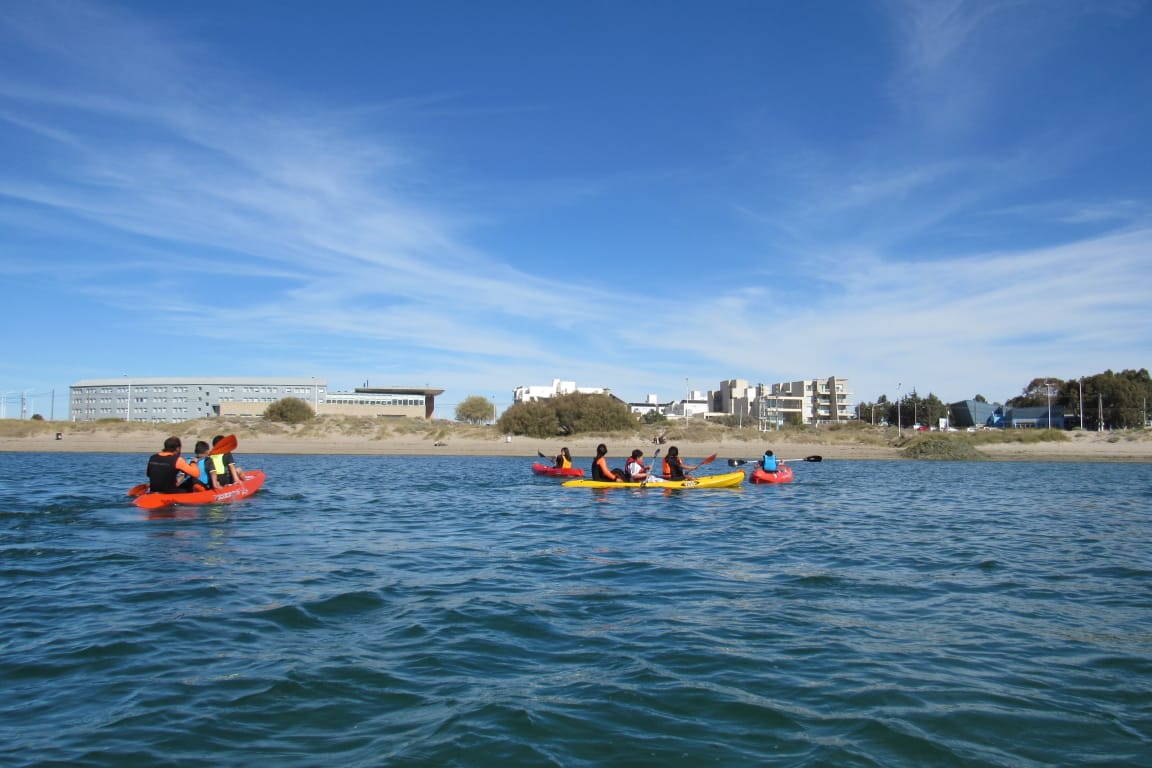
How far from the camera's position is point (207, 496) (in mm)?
18406

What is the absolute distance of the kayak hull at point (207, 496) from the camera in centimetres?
1736

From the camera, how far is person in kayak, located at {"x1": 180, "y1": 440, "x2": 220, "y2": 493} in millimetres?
18594

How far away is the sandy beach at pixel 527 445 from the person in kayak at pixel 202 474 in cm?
3245

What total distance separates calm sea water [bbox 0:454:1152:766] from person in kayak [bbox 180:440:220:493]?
2463 mm

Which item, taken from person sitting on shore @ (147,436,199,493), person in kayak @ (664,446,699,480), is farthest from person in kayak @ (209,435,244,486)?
person in kayak @ (664,446,699,480)

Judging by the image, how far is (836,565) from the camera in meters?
12.0

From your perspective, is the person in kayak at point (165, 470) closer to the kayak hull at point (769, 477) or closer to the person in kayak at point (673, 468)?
the person in kayak at point (673, 468)

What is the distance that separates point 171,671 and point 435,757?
2.95 meters

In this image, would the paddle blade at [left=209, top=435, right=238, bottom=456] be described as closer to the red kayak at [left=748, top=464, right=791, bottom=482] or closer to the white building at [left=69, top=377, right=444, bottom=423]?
the red kayak at [left=748, top=464, right=791, bottom=482]

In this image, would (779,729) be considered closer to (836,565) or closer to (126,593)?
(836,565)

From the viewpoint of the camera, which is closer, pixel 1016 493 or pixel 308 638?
pixel 308 638

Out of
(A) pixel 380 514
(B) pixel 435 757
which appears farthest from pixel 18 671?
(A) pixel 380 514

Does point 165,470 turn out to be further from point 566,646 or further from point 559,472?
point 559,472

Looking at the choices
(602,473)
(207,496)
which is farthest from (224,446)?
(602,473)
